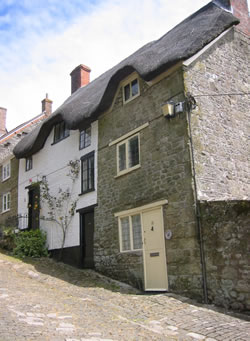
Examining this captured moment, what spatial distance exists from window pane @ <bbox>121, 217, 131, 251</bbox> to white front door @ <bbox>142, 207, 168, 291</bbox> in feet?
2.70

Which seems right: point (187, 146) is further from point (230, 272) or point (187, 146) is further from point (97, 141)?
point (97, 141)

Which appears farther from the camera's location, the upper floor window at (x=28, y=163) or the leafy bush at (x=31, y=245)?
the upper floor window at (x=28, y=163)

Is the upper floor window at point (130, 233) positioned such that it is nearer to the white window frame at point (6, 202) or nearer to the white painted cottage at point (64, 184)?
the white painted cottage at point (64, 184)

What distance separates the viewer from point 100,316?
746 centimetres

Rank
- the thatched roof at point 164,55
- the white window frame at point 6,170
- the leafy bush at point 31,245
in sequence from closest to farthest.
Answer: the thatched roof at point 164,55 < the leafy bush at point 31,245 < the white window frame at point 6,170

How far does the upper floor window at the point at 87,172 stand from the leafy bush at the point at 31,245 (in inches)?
135

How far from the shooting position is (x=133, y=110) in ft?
39.8

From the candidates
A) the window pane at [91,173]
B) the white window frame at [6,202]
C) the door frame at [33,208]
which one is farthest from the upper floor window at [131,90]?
the white window frame at [6,202]

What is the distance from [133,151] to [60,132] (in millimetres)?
5784

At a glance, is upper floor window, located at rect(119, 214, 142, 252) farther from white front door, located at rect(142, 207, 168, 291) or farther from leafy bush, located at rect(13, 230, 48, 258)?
leafy bush, located at rect(13, 230, 48, 258)

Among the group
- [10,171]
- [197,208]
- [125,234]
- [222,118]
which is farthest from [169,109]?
[10,171]

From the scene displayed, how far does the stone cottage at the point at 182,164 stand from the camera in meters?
8.70

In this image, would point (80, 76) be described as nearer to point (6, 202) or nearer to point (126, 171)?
point (6, 202)

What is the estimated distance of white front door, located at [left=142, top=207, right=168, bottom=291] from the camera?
33.1ft
